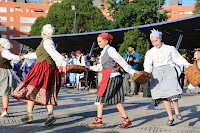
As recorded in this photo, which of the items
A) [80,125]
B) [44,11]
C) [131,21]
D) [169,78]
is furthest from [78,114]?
[44,11]

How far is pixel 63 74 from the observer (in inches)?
217

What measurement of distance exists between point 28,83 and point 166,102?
255 centimetres

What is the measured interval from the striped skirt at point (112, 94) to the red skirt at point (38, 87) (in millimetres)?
911

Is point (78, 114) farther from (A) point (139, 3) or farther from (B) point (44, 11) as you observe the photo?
(B) point (44, 11)

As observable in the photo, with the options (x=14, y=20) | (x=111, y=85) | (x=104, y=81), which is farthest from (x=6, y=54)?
(x=14, y=20)

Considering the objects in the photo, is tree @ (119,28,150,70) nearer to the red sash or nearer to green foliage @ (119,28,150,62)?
green foliage @ (119,28,150,62)

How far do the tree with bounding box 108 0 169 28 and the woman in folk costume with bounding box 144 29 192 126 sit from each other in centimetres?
3415

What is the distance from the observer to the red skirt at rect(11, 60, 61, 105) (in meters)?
5.14

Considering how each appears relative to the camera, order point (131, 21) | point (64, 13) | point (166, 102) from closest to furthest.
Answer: point (166, 102), point (131, 21), point (64, 13)

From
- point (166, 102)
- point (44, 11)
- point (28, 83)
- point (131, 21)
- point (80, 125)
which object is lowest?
point (80, 125)

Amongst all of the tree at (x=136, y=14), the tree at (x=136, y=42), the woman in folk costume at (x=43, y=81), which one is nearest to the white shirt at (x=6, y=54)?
the woman in folk costume at (x=43, y=81)

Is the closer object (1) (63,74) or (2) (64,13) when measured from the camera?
(1) (63,74)

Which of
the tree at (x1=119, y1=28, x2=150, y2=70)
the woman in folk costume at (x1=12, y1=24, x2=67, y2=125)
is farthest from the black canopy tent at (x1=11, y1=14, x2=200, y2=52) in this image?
the woman in folk costume at (x1=12, y1=24, x2=67, y2=125)

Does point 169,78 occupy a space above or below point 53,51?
below
